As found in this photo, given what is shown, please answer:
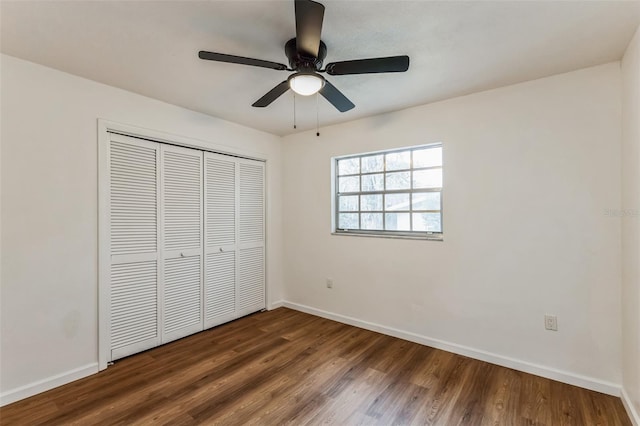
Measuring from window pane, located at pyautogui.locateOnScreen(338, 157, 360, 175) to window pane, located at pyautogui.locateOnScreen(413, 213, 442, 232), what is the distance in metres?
0.95

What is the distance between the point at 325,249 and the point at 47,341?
269 centimetres

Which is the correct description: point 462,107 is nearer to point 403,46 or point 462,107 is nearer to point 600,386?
point 403,46

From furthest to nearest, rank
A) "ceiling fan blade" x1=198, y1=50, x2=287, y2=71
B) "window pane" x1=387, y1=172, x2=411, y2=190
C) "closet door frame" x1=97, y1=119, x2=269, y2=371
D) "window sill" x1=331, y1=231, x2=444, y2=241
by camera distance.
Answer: "window pane" x1=387, y1=172, x2=411, y2=190 → "window sill" x1=331, y1=231, x2=444, y2=241 → "closet door frame" x1=97, y1=119, x2=269, y2=371 → "ceiling fan blade" x1=198, y1=50, x2=287, y2=71

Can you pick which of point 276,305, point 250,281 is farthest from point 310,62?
point 276,305

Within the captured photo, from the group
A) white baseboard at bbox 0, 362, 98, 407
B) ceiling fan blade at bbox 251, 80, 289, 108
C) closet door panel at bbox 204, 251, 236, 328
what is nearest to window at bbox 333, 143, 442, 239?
closet door panel at bbox 204, 251, 236, 328

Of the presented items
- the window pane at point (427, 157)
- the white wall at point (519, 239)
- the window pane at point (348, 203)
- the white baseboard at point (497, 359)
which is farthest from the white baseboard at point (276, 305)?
the window pane at point (427, 157)

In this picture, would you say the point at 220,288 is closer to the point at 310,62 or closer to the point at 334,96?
the point at 334,96

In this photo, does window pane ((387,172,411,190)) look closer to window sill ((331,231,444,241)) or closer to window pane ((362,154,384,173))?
window pane ((362,154,384,173))

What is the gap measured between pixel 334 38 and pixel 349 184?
202cm

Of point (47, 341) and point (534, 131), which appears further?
point (534, 131)

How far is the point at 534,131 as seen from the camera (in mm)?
2404

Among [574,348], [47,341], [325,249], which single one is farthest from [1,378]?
[574,348]

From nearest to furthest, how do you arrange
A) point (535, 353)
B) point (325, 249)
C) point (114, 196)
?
point (535, 353) < point (114, 196) < point (325, 249)

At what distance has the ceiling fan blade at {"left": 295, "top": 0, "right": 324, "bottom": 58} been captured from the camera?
53.4 inches
